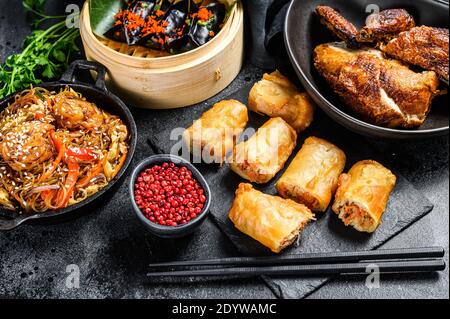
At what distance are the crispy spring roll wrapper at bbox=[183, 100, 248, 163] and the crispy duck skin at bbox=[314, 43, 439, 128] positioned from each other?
0.79 m

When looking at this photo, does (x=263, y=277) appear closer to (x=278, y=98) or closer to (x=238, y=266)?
(x=238, y=266)

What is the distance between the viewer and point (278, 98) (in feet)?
14.1

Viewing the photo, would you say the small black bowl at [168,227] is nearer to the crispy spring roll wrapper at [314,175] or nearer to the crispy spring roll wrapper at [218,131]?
the crispy spring roll wrapper at [218,131]

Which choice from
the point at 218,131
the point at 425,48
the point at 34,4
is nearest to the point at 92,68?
the point at 218,131

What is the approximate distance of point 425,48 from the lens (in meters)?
4.04

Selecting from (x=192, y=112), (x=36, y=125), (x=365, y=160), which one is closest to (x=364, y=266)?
(x=365, y=160)

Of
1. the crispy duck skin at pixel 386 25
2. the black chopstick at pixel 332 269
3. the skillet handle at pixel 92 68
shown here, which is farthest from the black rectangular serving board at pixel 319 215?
the crispy duck skin at pixel 386 25

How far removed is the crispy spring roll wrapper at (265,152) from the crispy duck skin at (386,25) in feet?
3.04

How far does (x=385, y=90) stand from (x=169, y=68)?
163 cm

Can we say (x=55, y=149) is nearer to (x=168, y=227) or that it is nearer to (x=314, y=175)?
(x=168, y=227)

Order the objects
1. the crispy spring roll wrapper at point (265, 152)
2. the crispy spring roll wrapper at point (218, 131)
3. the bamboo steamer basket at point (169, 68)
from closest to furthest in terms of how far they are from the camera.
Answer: the crispy spring roll wrapper at point (265, 152) < the crispy spring roll wrapper at point (218, 131) < the bamboo steamer basket at point (169, 68)

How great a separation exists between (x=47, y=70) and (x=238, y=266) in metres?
2.36

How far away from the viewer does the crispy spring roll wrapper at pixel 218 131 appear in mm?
4121

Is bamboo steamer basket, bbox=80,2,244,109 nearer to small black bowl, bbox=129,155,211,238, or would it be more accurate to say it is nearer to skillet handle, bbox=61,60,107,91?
skillet handle, bbox=61,60,107,91
